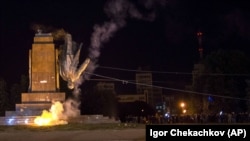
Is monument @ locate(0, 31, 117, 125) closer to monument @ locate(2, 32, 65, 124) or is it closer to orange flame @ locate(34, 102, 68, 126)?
monument @ locate(2, 32, 65, 124)

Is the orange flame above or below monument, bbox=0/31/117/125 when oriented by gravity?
below

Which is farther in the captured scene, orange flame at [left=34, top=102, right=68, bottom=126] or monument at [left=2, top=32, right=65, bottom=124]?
monument at [left=2, top=32, right=65, bottom=124]

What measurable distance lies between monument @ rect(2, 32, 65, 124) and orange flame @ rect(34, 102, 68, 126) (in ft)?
1.52

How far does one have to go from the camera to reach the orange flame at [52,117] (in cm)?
2522

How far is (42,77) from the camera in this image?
2756 centimetres

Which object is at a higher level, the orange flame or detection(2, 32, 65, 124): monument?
detection(2, 32, 65, 124): monument

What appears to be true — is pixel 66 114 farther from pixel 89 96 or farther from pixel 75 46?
pixel 89 96

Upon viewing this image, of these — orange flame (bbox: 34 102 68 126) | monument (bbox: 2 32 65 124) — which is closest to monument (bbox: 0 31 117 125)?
monument (bbox: 2 32 65 124)

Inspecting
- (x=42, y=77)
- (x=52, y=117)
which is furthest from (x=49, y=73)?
(x=52, y=117)

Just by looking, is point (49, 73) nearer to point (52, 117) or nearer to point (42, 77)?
point (42, 77)

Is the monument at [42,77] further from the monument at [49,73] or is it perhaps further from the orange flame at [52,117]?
the orange flame at [52,117]

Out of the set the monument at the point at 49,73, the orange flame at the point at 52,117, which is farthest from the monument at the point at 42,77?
the orange flame at the point at 52,117

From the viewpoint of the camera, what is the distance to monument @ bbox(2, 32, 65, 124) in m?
27.1

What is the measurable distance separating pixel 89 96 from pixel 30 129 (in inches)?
1376
